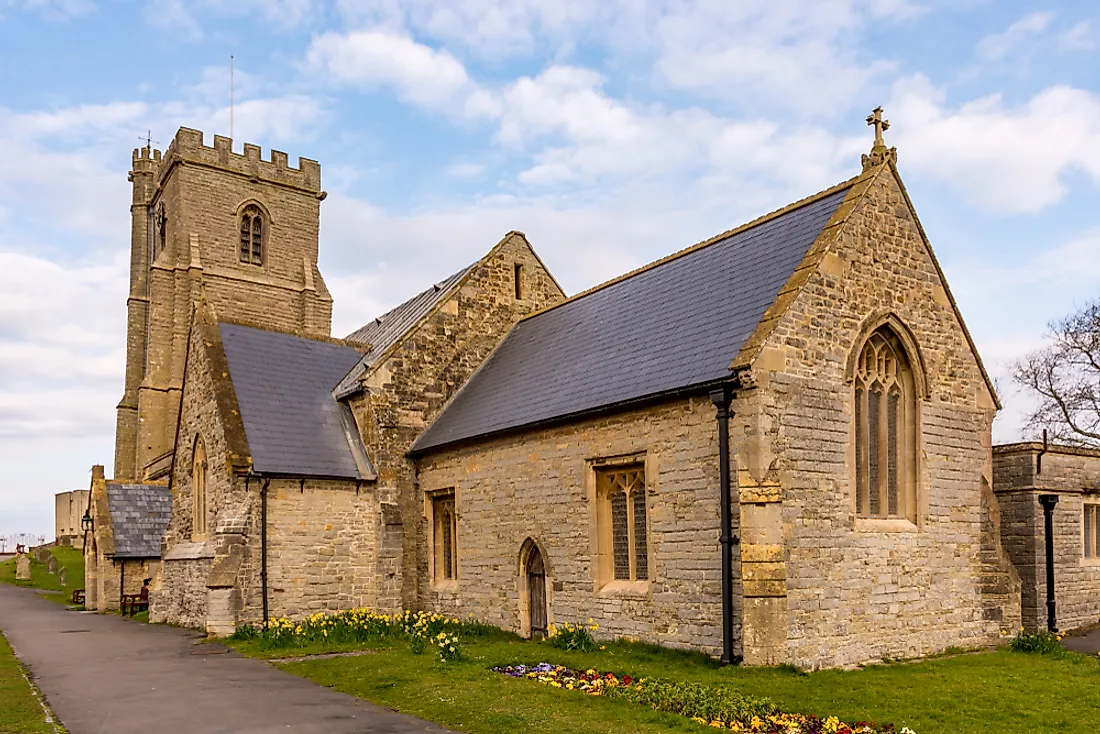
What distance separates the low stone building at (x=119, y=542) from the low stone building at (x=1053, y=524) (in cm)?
2492

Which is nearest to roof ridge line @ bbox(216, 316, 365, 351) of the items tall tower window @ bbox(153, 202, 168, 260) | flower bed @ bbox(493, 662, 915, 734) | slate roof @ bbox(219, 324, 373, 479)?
slate roof @ bbox(219, 324, 373, 479)

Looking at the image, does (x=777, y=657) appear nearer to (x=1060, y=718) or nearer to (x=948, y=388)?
(x=1060, y=718)

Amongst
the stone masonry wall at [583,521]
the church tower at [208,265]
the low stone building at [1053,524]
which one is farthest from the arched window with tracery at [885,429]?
the church tower at [208,265]

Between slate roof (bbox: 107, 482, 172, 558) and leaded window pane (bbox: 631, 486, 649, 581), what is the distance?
1917 centimetres

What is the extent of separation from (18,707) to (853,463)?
13017 mm

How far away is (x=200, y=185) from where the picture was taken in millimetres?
47125

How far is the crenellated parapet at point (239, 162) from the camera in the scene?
46.8 metres

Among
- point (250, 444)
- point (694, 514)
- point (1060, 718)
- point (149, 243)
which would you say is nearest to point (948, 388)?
point (694, 514)

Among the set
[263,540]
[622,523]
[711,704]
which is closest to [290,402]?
[263,540]

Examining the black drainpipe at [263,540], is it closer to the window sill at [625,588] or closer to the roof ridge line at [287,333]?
the roof ridge line at [287,333]

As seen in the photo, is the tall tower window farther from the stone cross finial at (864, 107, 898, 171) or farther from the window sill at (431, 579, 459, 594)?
the stone cross finial at (864, 107, 898, 171)

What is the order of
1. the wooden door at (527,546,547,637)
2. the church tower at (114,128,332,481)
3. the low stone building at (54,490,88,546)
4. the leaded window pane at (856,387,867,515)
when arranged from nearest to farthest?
the leaded window pane at (856,387,867,515) < the wooden door at (527,546,547,637) < the church tower at (114,128,332,481) < the low stone building at (54,490,88,546)

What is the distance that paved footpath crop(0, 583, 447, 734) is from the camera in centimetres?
1123

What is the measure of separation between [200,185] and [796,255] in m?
38.6
